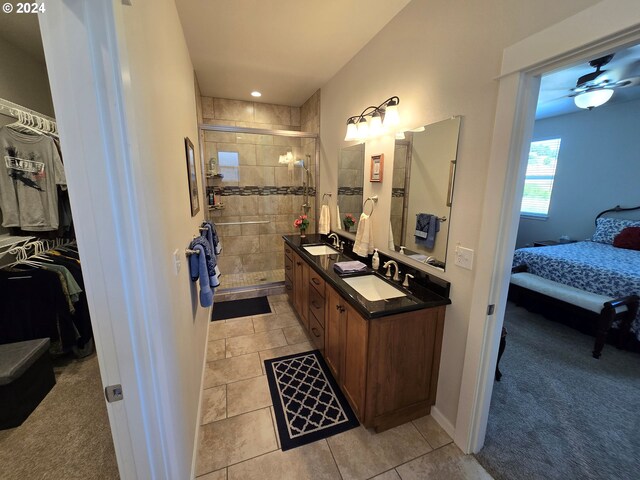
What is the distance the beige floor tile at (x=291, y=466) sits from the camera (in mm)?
1482

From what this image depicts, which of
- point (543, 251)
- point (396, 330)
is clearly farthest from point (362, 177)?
point (543, 251)

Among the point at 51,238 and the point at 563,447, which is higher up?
the point at 51,238

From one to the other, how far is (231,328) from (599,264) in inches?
165

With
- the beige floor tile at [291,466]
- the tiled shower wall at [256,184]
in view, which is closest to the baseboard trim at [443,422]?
the beige floor tile at [291,466]

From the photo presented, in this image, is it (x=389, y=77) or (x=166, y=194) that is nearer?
(x=166, y=194)

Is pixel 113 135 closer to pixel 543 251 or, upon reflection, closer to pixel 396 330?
pixel 396 330

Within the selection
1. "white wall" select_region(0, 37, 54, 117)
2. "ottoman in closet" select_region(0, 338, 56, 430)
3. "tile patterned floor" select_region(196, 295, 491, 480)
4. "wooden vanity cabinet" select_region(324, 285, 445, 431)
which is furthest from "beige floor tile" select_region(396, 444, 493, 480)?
"white wall" select_region(0, 37, 54, 117)

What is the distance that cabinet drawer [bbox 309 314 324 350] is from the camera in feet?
7.73

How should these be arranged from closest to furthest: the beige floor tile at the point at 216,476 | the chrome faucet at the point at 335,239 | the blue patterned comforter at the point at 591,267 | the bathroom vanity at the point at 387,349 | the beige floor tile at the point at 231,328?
1. the beige floor tile at the point at 216,476
2. the bathroom vanity at the point at 387,349
3. the blue patterned comforter at the point at 591,267
4. the beige floor tile at the point at 231,328
5. the chrome faucet at the point at 335,239

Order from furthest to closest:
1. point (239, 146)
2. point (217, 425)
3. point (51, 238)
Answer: point (239, 146), point (51, 238), point (217, 425)

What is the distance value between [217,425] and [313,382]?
0.74 m

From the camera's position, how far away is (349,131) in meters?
2.57

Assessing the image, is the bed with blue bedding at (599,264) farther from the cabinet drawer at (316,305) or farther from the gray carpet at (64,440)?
the gray carpet at (64,440)

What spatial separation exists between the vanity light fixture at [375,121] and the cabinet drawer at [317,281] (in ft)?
4.39
